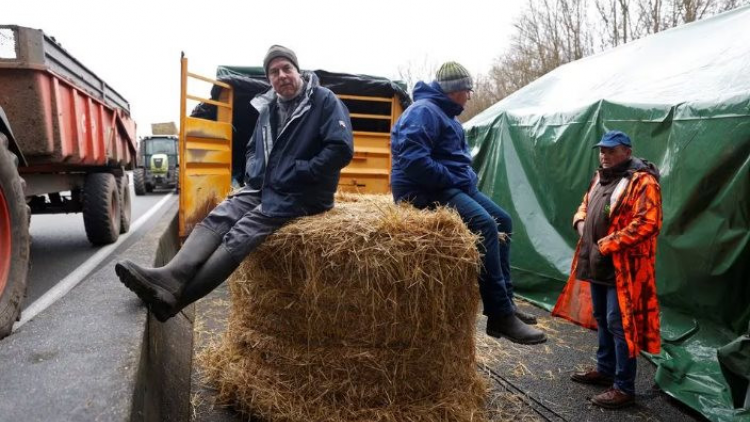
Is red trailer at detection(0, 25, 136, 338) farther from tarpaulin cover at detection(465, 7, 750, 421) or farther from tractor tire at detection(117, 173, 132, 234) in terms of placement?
tarpaulin cover at detection(465, 7, 750, 421)

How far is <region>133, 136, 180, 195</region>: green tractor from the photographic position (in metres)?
19.7

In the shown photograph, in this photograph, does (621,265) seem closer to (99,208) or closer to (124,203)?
(99,208)

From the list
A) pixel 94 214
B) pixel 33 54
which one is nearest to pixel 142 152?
pixel 94 214

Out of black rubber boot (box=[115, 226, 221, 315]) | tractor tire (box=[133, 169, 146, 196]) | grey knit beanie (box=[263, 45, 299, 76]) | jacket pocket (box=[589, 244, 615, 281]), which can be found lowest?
tractor tire (box=[133, 169, 146, 196])

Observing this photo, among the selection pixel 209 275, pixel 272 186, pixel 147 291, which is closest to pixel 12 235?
pixel 147 291

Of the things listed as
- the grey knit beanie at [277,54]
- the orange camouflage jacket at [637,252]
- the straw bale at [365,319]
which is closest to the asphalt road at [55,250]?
the straw bale at [365,319]

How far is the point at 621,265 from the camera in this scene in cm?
346

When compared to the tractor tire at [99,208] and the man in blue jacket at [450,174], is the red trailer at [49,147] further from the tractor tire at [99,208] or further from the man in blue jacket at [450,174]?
the man in blue jacket at [450,174]

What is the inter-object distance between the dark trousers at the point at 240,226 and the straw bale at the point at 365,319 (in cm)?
9

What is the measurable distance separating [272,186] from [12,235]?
1.53 meters

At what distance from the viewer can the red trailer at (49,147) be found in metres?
2.95

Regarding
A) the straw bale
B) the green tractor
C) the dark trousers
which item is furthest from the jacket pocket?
the green tractor

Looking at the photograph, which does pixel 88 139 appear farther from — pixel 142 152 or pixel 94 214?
pixel 142 152

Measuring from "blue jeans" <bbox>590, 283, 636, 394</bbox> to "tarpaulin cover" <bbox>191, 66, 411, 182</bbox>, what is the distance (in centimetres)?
434
